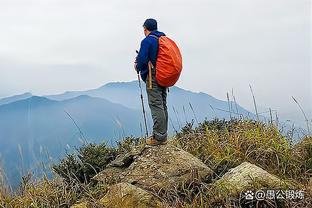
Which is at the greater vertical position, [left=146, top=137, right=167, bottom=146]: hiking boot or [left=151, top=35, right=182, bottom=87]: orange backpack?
[left=151, top=35, right=182, bottom=87]: orange backpack

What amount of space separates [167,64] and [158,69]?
15 cm

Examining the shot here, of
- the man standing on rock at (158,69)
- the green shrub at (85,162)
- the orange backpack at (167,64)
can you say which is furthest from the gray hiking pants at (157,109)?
the green shrub at (85,162)

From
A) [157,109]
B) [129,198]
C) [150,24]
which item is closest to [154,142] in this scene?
[157,109]

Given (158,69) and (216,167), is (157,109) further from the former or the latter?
(216,167)

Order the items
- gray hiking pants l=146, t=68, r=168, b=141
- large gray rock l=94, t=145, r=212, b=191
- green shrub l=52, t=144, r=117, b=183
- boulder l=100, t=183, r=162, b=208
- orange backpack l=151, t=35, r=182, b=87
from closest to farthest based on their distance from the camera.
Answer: boulder l=100, t=183, r=162, b=208, large gray rock l=94, t=145, r=212, b=191, orange backpack l=151, t=35, r=182, b=87, gray hiking pants l=146, t=68, r=168, b=141, green shrub l=52, t=144, r=117, b=183

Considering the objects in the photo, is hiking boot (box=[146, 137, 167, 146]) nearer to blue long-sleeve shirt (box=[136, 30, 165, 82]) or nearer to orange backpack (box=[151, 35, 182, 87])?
orange backpack (box=[151, 35, 182, 87])

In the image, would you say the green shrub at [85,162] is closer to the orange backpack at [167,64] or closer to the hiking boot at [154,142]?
the hiking boot at [154,142]

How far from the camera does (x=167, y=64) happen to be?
735 cm

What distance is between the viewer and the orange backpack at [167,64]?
24.1 feet

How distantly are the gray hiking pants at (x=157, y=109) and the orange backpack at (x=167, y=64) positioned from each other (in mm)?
108

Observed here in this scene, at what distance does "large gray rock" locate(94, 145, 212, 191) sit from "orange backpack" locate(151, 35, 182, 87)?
40.3 inches

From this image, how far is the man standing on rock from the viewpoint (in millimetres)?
7363

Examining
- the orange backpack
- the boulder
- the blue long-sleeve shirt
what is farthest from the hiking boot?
the boulder

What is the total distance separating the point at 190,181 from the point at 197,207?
30.4 inches
